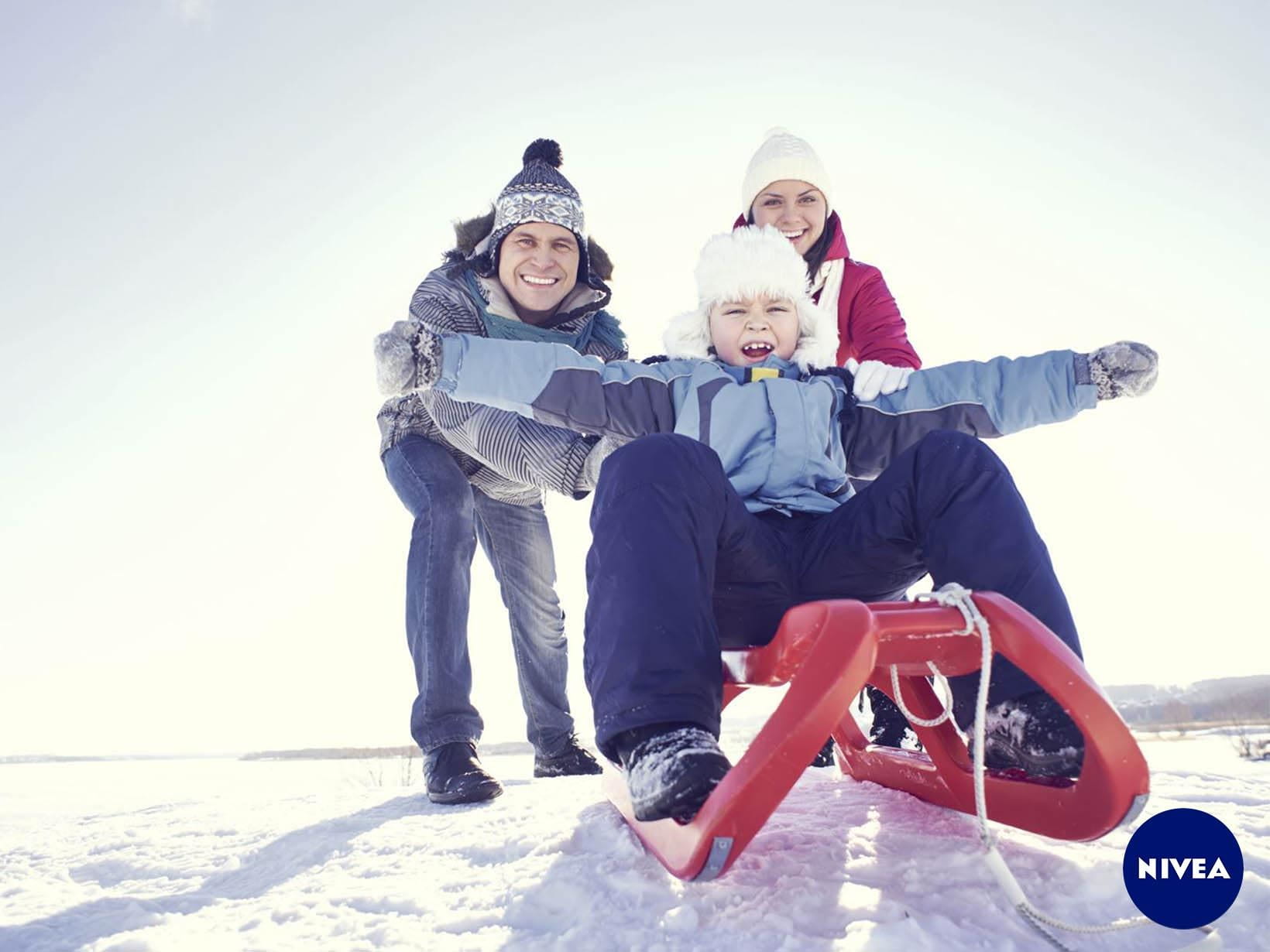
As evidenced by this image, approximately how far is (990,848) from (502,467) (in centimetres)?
195

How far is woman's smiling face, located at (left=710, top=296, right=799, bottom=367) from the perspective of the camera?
2.17 meters

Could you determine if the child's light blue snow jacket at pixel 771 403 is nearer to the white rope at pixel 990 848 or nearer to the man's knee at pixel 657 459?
the man's knee at pixel 657 459

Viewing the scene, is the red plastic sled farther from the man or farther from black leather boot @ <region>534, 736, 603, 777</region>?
black leather boot @ <region>534, 736, 603, 777</region>

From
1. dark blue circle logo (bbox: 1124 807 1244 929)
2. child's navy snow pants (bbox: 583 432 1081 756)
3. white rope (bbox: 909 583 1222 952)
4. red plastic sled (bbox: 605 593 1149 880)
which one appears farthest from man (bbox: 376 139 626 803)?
dark blue circle logo (bbox: 1124 807 1244 929)

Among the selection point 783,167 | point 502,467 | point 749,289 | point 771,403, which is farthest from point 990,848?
point 783,167

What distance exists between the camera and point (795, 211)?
10.5 feet

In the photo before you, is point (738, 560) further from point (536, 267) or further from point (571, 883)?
point (536, 267)

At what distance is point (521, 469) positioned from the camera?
2.62 meters

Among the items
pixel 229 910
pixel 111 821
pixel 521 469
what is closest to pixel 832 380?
pixel 521 469

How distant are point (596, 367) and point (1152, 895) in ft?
4.86

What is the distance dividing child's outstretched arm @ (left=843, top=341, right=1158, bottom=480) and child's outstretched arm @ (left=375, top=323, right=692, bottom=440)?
1.70 feet

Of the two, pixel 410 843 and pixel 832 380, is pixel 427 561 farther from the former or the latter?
pixel 832 380

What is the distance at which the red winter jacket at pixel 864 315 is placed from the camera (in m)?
2.84

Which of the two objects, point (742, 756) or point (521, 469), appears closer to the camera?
point (742, 756)
